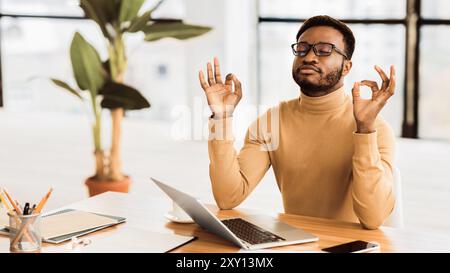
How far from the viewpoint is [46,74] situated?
21.9 ft

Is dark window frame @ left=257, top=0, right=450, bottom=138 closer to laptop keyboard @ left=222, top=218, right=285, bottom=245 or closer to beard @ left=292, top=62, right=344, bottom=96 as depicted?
beard @ left=292, top=62, right=344, bottom=96

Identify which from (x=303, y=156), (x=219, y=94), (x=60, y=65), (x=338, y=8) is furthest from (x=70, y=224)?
(x=60, y=65)

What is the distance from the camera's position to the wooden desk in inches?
69.1

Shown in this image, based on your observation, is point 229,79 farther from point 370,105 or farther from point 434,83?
point 434,83

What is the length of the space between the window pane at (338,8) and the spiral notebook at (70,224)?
3.59m

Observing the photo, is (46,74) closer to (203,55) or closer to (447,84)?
(203,55)

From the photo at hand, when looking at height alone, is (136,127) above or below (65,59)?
below

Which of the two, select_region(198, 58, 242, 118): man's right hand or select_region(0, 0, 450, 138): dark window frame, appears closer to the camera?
select_region(198, 58, 242, 118): man's right hand

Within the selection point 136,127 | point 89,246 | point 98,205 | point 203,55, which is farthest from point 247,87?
point 89,246

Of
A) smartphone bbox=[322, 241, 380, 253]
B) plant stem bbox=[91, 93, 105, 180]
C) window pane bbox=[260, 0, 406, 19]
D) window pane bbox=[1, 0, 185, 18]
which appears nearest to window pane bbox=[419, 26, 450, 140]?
window pane bbox=[260, 0, 406, 19]

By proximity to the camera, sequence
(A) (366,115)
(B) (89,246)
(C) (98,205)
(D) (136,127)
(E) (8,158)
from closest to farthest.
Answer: (B) (89,246) < (A) (366,115) < (C) (98,205) < (E) (8,158) < (D) (136,127)

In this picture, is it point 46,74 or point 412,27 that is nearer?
point 412,27

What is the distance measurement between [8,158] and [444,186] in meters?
3.13

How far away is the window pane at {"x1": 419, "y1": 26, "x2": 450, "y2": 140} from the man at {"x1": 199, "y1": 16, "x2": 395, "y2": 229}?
2.98 m
